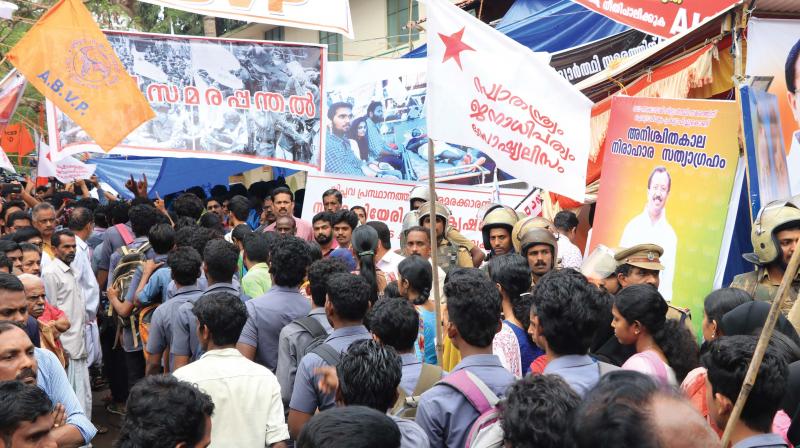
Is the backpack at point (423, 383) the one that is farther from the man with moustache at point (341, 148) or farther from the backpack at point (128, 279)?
the man with moustache at point (341, 148)

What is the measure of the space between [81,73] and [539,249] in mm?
4815

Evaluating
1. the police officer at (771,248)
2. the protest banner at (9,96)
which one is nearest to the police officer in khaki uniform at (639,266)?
the police officer at (771,248)

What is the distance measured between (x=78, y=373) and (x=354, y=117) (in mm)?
5674

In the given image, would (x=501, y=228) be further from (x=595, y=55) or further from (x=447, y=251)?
(x=595, y=55)

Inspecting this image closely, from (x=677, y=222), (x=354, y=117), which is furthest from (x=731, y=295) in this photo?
(x=354, y=117)

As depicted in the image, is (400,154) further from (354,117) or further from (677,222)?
(677,222)

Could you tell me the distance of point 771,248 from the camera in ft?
17.0

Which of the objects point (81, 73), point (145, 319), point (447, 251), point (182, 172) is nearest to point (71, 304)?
point (145, 319)

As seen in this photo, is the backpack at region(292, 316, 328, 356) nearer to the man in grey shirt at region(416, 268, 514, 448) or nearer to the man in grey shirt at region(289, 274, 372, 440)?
the man in grey shirt at region(289, 274, 372, 440)

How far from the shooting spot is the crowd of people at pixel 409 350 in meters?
2.41

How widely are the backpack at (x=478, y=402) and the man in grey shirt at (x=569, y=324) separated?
13.4 inches

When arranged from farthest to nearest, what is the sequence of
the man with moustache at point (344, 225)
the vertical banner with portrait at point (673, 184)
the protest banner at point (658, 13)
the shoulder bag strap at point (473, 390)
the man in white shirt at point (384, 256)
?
the protest banner at point (658, 13)
the man with moustache at point (344, 225)
the man in white shirt at point (384, 256)
the vertical banner with portrait at point (673, 184)
the shoulder bag strap at point (473, 390)

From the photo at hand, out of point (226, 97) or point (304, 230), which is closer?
point (304, 230)

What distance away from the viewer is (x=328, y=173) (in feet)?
34.7
